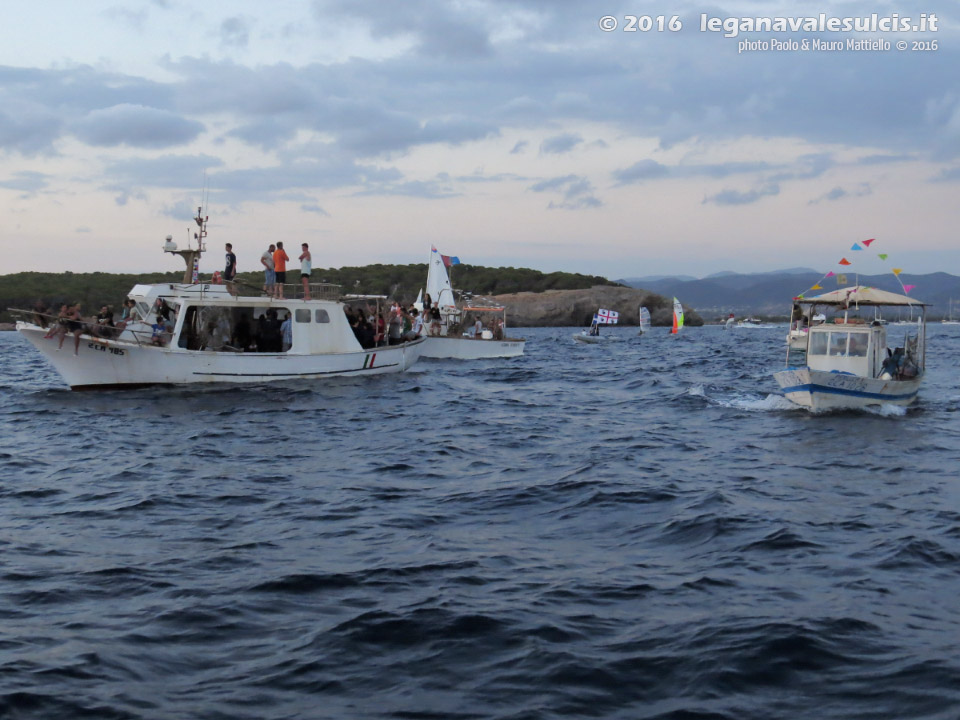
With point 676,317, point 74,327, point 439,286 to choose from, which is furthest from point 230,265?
point 676,317

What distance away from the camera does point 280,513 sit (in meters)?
12.0

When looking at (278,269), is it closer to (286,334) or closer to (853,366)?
(286,334)

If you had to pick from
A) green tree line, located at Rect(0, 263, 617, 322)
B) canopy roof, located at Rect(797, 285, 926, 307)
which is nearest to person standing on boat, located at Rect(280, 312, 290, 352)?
canopy roof, located at Rect(797, 285, 926, 307)

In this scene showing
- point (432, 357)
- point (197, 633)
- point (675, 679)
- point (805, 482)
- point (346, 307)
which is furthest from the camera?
point (432, 357)

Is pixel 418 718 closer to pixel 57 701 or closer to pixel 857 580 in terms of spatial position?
pixel 57 701

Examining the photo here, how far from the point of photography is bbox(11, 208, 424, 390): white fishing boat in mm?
26047

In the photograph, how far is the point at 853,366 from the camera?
24.7m

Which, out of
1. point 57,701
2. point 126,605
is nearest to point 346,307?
point 126,605

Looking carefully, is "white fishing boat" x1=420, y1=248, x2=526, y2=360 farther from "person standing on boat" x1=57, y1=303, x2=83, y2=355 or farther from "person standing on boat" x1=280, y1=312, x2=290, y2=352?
"person standing on boat" x1=57, y1=303, x2=83, y2=355

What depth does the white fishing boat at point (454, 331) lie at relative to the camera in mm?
47062

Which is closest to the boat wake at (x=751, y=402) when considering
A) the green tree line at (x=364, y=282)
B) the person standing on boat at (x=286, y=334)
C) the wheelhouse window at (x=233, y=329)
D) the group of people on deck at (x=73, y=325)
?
the person standing on boat at (x=286, y=334)

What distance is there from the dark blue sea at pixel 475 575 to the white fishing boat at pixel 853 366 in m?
3.27

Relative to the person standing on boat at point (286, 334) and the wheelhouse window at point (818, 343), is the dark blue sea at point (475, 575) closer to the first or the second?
the wheelhouse window at point (818, 343)

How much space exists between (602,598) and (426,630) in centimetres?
186
